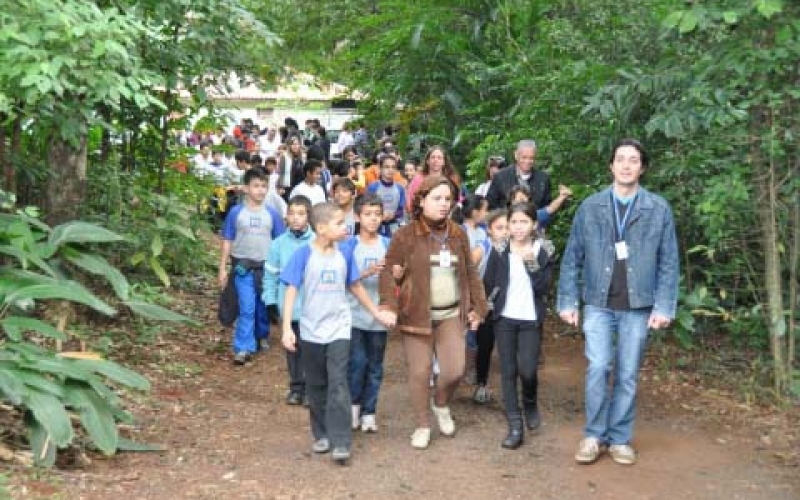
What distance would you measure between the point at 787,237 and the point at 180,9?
5.12 meters

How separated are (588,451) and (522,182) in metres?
3.63

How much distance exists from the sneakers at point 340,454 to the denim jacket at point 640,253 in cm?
173

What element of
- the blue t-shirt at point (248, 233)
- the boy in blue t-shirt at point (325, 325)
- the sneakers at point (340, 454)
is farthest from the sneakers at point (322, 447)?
the blue t-shirt at point (248, 233)

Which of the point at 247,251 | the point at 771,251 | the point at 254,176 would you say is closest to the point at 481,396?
the point at 771,251

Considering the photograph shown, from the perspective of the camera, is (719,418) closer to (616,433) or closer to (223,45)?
(616,433)

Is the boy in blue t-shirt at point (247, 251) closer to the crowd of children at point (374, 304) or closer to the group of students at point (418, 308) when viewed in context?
the crowd of children at point (374, 304)

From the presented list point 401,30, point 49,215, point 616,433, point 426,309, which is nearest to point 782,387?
point 616,433

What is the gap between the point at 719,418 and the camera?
24.5 ft

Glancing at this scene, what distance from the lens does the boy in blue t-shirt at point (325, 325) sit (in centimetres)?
630

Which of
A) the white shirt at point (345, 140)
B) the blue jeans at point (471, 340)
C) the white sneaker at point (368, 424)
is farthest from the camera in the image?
Result: the white shirt at point (345, 140)

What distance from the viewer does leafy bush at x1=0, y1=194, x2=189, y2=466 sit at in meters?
5.69

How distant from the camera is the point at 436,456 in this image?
6547 mm

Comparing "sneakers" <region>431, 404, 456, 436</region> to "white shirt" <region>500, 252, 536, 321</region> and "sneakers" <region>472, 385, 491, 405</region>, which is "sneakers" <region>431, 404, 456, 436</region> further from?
"sneakers" <region>472, 385, 491, 405</region>

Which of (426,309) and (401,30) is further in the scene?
(401,30)
